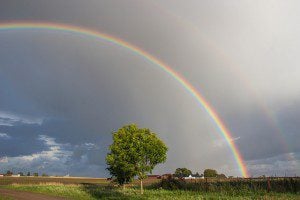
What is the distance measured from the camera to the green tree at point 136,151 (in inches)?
1890

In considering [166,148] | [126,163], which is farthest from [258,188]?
[126,163]

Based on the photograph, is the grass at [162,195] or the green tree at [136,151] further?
the green tree at [136,151]

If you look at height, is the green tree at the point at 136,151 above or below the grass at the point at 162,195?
above

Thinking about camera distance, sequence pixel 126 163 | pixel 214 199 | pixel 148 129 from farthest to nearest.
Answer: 1. pixel 148 129
2. pixel 126 163
3. pixel 214 199

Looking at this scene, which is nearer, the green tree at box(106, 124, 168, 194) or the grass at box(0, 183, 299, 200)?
the grass at box(0, 183, 299, 200)

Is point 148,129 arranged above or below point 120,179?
above

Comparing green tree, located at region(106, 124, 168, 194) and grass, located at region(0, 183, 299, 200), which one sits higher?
green tree, located at region(106, 124, 168, 194)

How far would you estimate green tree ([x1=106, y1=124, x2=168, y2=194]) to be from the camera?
157 feet

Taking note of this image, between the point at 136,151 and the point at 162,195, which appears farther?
the point at 136,151

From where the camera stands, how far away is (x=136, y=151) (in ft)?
159

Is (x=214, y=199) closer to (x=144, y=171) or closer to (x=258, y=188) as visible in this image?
(x=258, y=188)

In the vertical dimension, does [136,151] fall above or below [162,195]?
above

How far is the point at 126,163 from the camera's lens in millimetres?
47969

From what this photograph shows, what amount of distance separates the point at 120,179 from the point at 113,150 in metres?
9.60
